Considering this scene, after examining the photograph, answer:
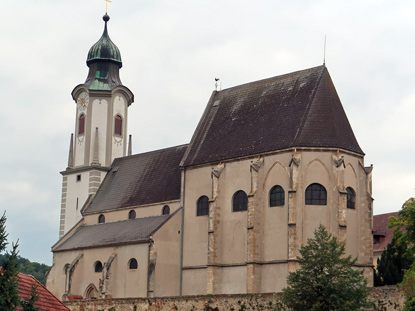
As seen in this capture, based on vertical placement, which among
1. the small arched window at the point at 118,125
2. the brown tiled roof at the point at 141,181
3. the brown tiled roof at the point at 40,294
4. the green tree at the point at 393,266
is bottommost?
the brown tiled roof at the point at 40,294

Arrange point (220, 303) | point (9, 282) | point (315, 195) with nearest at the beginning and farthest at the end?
point (9, 282)
point (220, 303)
point (315, 195)

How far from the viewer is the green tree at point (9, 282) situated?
74.7ft

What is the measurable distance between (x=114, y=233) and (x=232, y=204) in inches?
438

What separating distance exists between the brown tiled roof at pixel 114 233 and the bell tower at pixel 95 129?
398cm

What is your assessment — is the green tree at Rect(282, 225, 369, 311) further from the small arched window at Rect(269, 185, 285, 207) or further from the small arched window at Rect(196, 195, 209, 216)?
the small arched window at Rect(196, 195, 209, 216)

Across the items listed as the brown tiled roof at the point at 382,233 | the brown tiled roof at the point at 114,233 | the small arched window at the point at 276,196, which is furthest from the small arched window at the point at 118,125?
the brown tiled roof at the point at 382,233

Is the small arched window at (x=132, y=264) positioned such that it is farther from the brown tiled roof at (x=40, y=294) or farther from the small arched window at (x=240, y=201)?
the brown tiled roof at (x=40, y=294)

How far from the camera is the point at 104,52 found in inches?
2813

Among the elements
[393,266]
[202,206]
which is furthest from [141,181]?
[393,266]

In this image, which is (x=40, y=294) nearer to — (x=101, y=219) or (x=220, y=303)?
(x=220, y=303)

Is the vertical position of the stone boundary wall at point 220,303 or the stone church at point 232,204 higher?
the stone church at point 232,204

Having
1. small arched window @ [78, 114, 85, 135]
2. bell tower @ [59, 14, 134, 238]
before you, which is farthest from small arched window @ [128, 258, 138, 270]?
small arched window @ [78, 114, 85, 135]

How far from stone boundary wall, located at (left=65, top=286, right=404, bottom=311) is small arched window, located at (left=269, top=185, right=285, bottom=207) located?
37.0ft

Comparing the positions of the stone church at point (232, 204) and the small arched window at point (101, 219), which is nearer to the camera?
the stone church at point (232, 204)
